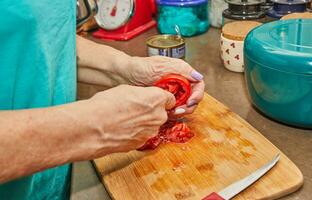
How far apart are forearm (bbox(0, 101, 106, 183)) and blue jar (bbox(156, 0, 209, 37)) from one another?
779 millimetres

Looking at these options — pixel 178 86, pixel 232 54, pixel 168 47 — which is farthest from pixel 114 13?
pixel 178 86

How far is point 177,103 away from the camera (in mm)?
827

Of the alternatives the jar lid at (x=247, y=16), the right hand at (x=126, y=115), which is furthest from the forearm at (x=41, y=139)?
the jar lid at (x=247, y=16)

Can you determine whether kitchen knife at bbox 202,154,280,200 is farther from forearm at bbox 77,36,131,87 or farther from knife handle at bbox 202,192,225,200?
forearm at bbox 77,36,131,87

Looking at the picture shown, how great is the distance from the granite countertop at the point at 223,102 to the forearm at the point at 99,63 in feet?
0.39

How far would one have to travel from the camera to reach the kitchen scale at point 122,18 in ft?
4.46

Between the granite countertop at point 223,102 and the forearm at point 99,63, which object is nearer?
the granite countertop at point 223,102

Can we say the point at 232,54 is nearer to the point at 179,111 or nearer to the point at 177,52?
the point at 177,52

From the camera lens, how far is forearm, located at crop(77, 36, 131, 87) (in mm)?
910

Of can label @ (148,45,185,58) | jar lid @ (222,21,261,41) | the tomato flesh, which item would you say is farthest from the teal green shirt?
jar lid @ (222,21,261,41)

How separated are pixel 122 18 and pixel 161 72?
1.77ft

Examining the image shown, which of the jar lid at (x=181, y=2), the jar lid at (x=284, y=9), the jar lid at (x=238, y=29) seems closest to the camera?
the jar lid at (x=238, y=29)

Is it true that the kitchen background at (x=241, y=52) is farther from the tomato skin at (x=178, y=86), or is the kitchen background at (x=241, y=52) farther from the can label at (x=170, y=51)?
the tomato skin at (x=178, y=86)

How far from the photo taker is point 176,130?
829 mm
